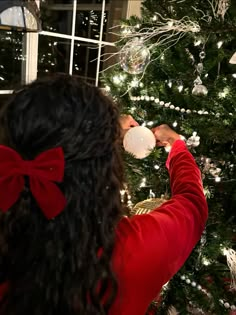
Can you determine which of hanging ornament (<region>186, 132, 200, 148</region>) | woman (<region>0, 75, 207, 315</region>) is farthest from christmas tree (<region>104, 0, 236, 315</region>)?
woman (<region>0, 75, 207, 315</region>)

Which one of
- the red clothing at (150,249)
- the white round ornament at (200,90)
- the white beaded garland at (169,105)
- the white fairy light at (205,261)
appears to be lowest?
the white fairy light at (205,261)

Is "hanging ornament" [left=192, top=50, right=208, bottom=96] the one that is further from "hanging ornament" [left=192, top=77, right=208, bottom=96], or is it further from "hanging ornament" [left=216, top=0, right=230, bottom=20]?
Result: "hanging ornament" [left=216, top=0, right=230, bottom=20]

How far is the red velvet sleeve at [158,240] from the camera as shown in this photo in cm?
71

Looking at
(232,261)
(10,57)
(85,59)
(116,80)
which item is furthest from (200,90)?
(85,59)

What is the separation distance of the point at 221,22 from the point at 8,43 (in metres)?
1.06

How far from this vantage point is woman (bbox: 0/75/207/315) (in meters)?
0.62

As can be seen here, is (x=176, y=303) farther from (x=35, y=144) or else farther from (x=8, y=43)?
(x=8, y=43)

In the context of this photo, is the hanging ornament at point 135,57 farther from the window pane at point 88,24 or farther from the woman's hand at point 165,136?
the window pane at point 88,24

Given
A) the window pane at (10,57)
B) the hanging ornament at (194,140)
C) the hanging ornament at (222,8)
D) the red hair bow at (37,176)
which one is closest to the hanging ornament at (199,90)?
the hanging ornament at (194,140)

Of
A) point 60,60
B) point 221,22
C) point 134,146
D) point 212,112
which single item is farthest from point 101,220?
point 60,60

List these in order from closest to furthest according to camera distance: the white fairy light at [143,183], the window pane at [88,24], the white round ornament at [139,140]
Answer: the white round ornament at [139,140]
the white fairy light at [143,183]
the window pane at [88,24]

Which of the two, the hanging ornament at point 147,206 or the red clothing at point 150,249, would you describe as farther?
the hanging ornament at point 147,206

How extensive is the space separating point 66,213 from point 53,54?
59.4 inches

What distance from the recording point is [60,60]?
2.07 metres
